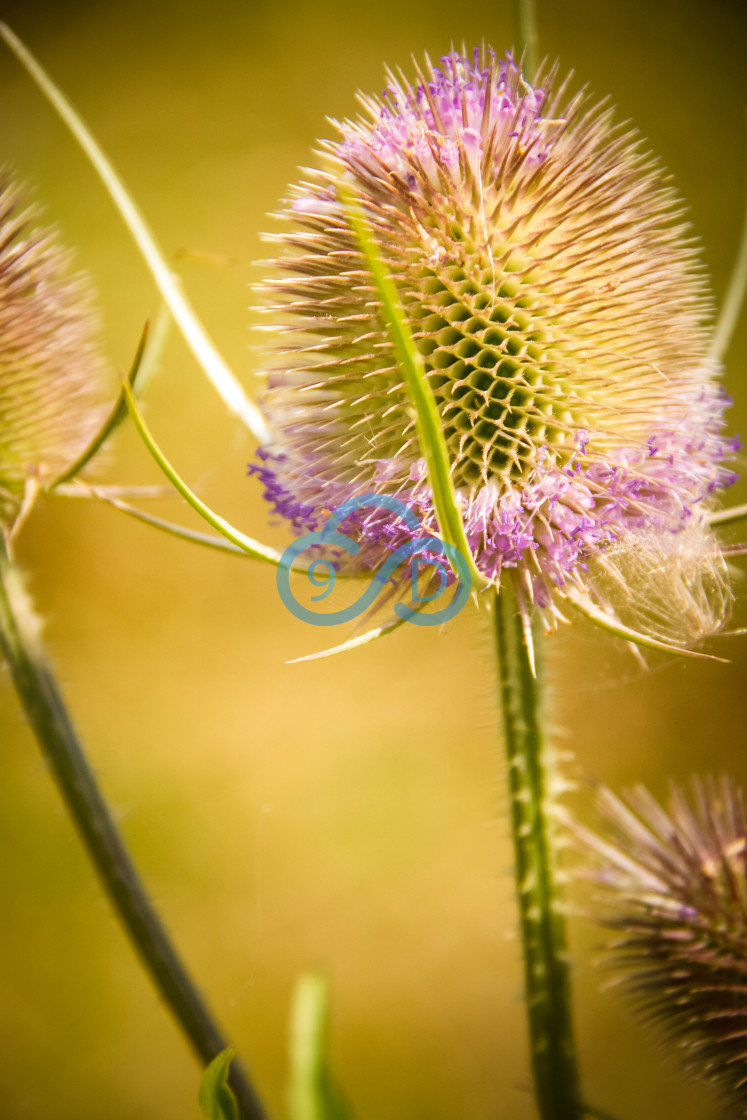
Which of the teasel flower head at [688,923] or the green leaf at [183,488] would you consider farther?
the teasel flower head at [688,923]

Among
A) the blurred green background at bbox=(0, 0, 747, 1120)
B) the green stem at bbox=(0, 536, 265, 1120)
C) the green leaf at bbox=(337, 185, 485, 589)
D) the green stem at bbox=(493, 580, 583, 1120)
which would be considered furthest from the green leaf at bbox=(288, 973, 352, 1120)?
the blurred green background at bbox=(0, 0, 747, 1120)

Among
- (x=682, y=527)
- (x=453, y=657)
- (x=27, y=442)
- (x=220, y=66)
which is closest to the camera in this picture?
(x=682, y=527)

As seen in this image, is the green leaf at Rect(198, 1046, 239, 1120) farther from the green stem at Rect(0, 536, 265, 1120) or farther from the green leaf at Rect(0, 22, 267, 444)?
the green leaf at Rect(0, 22, 267, 444)

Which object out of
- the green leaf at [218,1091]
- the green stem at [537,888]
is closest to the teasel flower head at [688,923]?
the green stem at [537,888]

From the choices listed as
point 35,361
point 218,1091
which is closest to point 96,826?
point 218,1091

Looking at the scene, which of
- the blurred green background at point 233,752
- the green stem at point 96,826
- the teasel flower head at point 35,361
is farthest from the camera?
the blurred green background at point 233,752

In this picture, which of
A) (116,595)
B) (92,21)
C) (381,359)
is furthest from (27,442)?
(92,21)

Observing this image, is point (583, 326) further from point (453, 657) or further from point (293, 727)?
point (293, 727)
